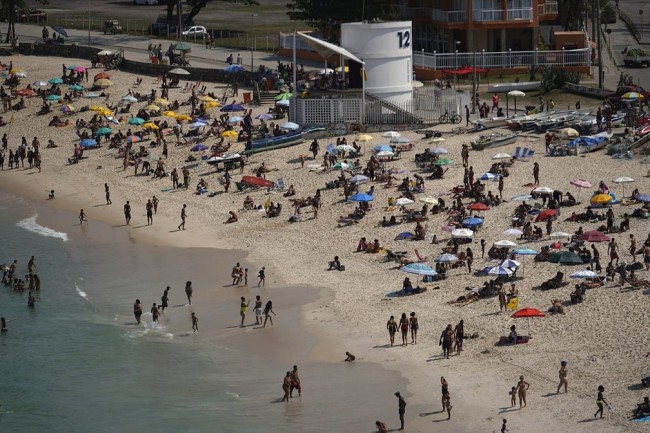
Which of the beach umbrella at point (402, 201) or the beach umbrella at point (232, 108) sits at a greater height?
the beach umbrella at point (232, 108)

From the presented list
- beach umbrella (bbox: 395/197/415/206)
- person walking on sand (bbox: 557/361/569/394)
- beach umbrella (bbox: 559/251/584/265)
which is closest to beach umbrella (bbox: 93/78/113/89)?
beach umbrella (bbox: 395/197/415/206)

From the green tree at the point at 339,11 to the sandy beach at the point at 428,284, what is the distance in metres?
11.4

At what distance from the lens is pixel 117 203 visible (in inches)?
2643

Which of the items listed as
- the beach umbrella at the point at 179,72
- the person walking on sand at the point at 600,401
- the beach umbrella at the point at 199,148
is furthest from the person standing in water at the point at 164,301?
the beach umbrella at the point at 179,72

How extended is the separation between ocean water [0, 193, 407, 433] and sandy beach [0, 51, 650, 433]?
1189 mm

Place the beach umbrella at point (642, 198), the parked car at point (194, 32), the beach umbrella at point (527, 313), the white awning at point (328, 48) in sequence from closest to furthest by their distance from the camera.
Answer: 1. the beach umbrella at point (527, 313)
2. the beach umbrella at point (642, 198)
3. the white awning at point (328, 48)
4. the parked car at point (194, 32)

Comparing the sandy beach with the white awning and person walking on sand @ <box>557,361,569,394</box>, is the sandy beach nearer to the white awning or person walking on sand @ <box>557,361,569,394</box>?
person walking on sand @ <box>557,361,569,394</box>

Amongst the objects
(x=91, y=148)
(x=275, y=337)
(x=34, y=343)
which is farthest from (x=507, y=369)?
(x=91, y=148)

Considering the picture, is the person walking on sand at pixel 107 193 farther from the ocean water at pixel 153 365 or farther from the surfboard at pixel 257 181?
the ocean water at pixel 153 365

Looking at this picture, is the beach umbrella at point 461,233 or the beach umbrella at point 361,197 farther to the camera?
the beach umbrella at point 361,197

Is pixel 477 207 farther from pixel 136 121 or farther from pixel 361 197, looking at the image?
pixel 136 121

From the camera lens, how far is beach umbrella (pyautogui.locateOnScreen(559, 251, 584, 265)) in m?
49.3

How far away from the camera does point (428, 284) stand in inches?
1976

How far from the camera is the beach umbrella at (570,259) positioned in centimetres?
4934
